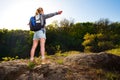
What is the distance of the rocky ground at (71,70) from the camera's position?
8.59 m

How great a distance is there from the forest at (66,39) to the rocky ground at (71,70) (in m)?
27.9

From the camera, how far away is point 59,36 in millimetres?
46188

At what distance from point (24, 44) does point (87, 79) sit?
3401cm

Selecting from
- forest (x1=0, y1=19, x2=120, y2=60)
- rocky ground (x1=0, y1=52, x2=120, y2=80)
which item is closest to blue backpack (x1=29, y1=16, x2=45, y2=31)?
rocky ground (x1=0, y1=52, x2=120, y2=80)

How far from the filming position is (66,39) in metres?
46.5

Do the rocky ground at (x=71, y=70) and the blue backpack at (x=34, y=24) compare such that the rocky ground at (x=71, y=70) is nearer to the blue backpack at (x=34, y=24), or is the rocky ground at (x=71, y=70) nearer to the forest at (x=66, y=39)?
the blue backpack at (x=34, y=24)

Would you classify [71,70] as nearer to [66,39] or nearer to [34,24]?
[34,24]

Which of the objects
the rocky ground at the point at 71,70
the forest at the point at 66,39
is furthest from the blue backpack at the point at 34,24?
the forest at the point at 66,39

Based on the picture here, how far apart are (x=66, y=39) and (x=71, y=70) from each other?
124 feet

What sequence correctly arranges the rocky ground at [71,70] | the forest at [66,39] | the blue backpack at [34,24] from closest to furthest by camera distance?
the rocky ground at [71,70], the blue backpack at [34,24], the forest at [66,39]

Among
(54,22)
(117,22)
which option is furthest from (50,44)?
(117,22)

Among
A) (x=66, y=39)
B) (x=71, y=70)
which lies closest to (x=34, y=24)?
(x=71, y=70)

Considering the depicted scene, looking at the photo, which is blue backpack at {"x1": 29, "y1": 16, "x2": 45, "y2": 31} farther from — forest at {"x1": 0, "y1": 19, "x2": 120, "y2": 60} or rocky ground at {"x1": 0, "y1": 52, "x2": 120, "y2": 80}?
forest at {"x1": 0, "y1": 19, "x2": 120, "y2": 60}

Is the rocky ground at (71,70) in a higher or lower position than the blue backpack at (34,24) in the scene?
lower
